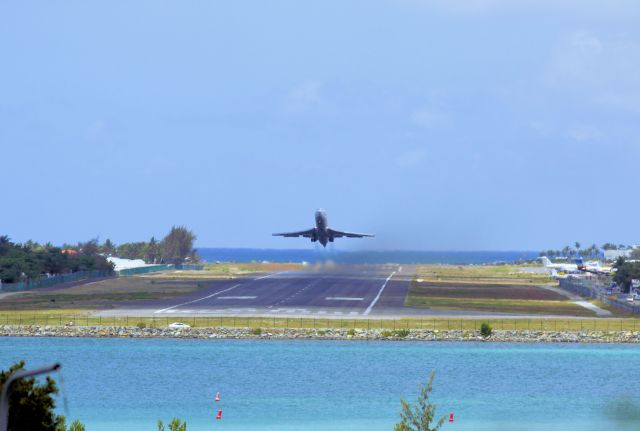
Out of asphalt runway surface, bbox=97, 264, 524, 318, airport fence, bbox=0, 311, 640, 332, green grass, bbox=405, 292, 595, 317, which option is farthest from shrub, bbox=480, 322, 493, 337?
green grass, bbox=405, 292, 595, 317

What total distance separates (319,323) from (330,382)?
34959 millimetres

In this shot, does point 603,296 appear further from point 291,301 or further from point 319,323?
point 319,323

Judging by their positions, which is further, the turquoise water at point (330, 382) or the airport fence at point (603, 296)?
the airport fence at point (603, 296)

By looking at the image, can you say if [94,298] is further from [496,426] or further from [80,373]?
[496,426]

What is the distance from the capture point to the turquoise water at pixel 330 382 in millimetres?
67375

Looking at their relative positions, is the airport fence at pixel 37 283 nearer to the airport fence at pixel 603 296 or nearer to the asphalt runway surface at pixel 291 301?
the asphalt runway surface at pixel 291 301

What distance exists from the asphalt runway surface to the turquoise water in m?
20.4

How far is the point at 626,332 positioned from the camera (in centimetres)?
11388

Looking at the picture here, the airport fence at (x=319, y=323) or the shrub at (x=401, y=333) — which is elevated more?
the airport fence at (x=319, y=323)

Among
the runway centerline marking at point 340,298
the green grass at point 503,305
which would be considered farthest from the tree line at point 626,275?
the runway centerline marking at point 340,298

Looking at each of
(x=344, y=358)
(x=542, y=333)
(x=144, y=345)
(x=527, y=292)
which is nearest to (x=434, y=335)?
(x=542, y=333)

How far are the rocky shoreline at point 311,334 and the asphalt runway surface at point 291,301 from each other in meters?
12.5

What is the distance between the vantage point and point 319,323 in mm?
116438

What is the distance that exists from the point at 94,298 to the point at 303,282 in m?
46.2
